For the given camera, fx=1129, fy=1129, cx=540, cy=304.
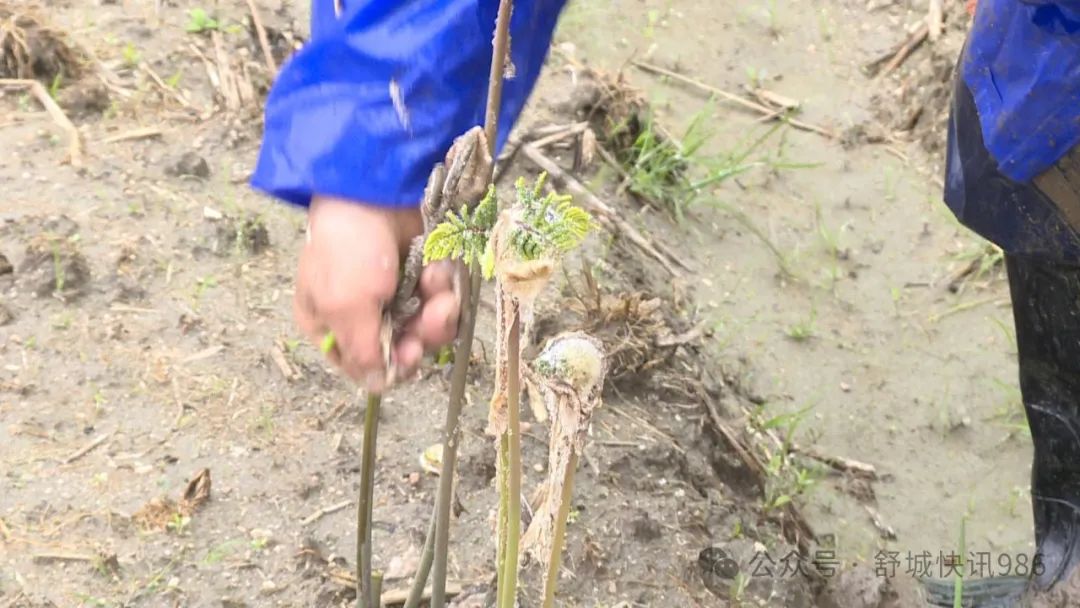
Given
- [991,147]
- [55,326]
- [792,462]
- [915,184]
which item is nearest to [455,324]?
[991,147]

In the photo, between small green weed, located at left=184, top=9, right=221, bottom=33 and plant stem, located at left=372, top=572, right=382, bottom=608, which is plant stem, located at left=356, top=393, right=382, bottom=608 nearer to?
plant stem, located at left=372, top=572, right=382, bottom=608

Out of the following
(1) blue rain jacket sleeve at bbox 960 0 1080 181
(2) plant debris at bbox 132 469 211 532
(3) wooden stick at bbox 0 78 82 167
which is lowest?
(2) plant debris at bbox 132 469 211 532

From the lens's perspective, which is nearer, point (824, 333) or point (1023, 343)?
point (1023, 343)

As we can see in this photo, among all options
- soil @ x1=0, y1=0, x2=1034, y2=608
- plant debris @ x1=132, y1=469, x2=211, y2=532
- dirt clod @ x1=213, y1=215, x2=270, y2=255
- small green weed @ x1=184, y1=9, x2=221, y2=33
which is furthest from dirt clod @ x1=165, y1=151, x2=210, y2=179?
plant debris @ x1=132, y1=469, x2=211, y2=532

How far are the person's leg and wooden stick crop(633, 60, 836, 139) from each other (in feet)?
4.25

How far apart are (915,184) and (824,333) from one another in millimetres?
609

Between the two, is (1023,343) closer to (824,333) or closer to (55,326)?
(824,333)

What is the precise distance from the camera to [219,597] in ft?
4.75

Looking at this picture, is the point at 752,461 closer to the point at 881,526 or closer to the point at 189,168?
the point at 881,526

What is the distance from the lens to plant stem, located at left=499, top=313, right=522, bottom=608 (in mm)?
783

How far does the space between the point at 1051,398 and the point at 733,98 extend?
1.47 m

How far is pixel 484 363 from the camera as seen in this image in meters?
1.82

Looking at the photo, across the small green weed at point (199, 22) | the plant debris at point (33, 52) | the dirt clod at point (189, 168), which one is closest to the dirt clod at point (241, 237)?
the dirt clod at point (189, 168)

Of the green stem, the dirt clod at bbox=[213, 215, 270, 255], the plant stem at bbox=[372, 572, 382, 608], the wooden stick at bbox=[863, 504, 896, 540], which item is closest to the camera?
the green stem
